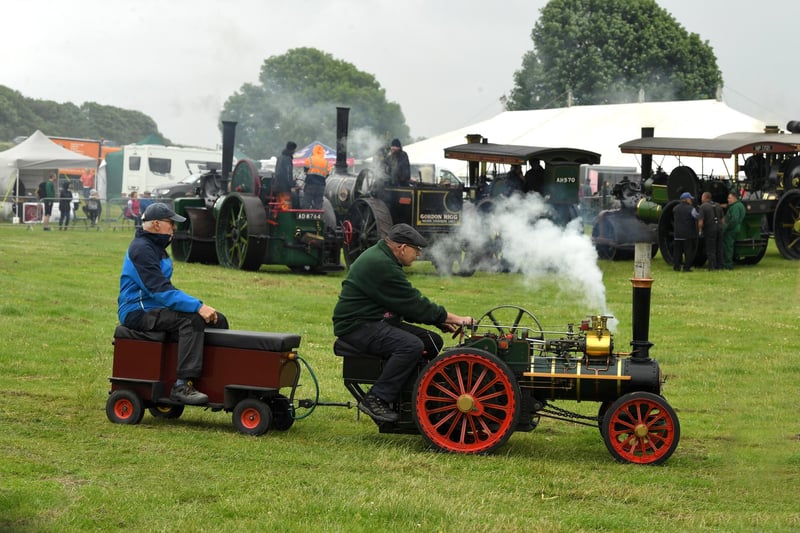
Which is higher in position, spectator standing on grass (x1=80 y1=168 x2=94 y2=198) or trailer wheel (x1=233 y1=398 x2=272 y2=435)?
spectator standing on grass (x1=80 y1=168 x2=94 y2=198)

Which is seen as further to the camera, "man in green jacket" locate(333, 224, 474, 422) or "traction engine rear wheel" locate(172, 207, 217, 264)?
"traction engine rear wheel" locate(172, 207, 217, 264)

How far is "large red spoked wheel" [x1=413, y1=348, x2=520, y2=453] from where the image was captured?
6.84 meters

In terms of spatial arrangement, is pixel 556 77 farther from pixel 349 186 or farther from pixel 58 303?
pixel 58 303

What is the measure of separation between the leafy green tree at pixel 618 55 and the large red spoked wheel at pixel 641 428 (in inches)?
1861

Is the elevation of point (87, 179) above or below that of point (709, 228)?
above

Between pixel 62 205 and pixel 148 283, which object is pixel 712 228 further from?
pixel 62 205

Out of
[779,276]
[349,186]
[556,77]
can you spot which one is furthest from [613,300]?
[556,77]

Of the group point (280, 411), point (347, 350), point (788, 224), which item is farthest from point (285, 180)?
point (347, 350)

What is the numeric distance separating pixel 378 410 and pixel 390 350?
0.39 metres

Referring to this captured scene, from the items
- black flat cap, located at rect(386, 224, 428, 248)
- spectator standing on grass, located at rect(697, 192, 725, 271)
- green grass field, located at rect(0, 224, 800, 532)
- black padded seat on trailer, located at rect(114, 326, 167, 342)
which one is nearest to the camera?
green grass field, located at rect(0, 224, 800, 532)

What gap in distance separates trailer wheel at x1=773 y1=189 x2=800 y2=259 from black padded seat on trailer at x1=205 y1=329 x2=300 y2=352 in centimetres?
1517

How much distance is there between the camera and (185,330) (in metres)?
7.34

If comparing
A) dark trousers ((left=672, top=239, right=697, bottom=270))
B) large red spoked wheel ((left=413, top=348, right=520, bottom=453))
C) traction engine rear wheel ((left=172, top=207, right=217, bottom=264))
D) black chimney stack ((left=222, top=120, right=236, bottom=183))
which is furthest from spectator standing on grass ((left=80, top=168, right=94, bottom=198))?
large red spoked wheel ((left=413, top=348, right=520, bottom=453))

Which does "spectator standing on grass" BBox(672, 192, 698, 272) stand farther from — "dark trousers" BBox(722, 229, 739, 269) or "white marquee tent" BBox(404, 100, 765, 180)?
"white marquee tent" BBox(404, 100, 765, 180)
